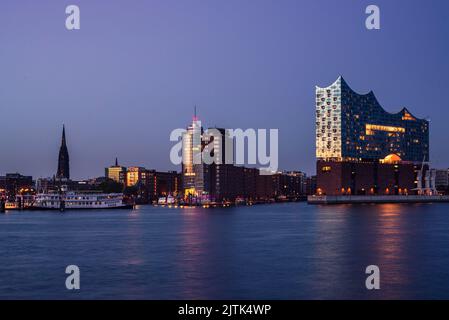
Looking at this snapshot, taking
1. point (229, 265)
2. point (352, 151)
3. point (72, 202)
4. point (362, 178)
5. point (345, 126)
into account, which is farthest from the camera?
point (345, 126)

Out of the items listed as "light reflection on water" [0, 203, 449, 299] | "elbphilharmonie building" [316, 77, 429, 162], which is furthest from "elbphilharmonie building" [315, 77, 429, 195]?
"light reflection on water" [0, 203, 449, 299]

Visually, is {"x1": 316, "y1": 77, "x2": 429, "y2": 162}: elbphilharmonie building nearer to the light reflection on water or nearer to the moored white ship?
the moored white ship

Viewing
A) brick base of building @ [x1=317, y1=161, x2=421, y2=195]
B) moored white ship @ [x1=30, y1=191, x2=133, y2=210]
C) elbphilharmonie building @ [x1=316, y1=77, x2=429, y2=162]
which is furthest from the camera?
elbphilharmonie building @ [x1=316, y1=77, x2=429, y2=162]

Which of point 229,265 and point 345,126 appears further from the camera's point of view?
point 345,126

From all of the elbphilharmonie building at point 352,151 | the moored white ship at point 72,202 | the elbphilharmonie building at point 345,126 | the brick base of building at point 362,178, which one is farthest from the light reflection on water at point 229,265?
the elbphilharmonie building at point 345,126

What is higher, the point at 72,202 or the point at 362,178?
the point at 362,178

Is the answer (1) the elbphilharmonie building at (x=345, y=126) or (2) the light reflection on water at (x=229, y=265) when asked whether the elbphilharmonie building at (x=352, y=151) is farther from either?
(2) the light reflection on water at (x=229, y=265)

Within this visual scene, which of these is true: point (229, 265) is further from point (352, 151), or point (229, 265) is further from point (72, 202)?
point (352, 151)

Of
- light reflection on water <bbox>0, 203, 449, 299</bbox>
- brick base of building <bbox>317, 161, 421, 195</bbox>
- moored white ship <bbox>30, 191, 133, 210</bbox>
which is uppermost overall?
brick base of building <bbox>317, 161, 421, 195</bbox>

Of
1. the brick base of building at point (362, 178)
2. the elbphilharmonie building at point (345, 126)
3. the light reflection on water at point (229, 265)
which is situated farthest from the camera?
the elbphilharmonie building at point (345, 126)

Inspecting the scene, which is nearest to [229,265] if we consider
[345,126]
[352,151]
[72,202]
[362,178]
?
[72,202]

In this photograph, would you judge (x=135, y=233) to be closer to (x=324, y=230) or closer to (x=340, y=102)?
(x=324, y=230)

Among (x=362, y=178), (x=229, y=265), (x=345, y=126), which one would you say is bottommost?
(x=229, y=265)
